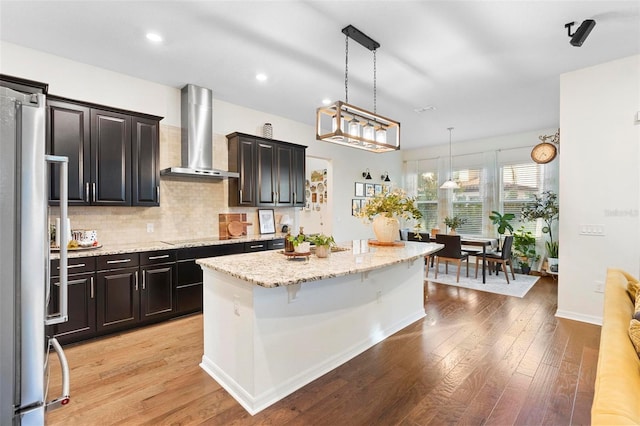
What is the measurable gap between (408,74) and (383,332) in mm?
2957

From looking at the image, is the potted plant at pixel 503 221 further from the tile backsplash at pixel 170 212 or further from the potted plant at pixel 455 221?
the tile backsplash at pixel 170 212

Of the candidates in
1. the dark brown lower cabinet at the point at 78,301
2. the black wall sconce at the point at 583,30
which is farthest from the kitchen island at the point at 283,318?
the black wall sconce at the point at 583,30

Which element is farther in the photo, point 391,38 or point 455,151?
point 455,151

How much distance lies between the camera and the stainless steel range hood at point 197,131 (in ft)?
13.1

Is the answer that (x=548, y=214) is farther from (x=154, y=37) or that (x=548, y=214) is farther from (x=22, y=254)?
(x=22, y=254)

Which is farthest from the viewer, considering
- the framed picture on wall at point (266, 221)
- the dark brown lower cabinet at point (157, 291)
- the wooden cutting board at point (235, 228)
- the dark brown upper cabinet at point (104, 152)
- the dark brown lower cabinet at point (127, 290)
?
the framed picture on wall at point (266, 221)

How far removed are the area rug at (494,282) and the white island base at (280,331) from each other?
2.92 metres

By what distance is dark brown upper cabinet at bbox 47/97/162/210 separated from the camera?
3049 millimetres

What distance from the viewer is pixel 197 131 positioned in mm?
4082

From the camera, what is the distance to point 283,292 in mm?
2168

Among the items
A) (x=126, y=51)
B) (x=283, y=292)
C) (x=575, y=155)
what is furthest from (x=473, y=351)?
(x=126, y=51)

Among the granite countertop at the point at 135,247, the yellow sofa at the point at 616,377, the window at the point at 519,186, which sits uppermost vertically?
the window at the point at 519,186

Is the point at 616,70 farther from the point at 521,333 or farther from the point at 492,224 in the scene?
the point at 492,224

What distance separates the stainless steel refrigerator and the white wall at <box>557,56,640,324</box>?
15.7 feet
